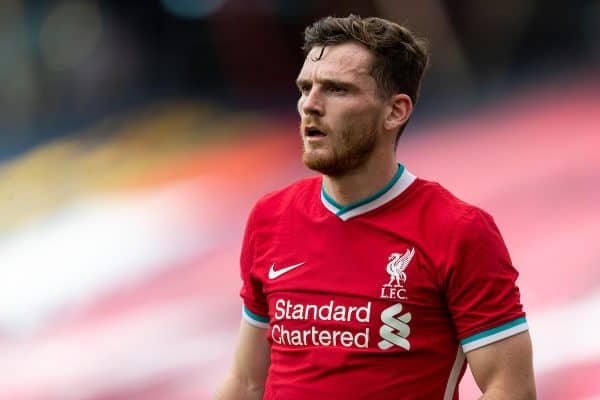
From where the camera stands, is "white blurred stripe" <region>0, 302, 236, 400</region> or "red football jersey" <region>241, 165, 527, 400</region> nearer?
"red football jersey" <region>241, 165, 527, 400</region>

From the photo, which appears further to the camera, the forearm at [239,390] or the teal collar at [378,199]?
the forearm at [239,390]

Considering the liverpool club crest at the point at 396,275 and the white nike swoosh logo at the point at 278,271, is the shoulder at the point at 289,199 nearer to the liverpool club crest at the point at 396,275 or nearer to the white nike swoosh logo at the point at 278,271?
the white nike swoosh logo at the point at 278,271

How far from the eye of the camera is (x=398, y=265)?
81.0 inches

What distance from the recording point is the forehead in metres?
2.13

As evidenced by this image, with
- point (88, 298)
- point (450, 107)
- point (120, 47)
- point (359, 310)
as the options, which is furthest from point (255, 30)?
point (359, 310)

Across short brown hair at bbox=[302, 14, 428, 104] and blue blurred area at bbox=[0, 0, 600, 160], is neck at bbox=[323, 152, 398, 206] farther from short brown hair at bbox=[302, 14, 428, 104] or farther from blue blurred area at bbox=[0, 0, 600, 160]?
blue blurred area at bbox=[0, 0, 600, 160]

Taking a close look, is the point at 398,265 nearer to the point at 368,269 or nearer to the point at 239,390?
the point at 368,269

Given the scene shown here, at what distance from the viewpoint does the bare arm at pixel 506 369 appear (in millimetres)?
1951

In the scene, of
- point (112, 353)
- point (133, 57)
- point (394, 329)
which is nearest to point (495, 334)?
point (394, 329)

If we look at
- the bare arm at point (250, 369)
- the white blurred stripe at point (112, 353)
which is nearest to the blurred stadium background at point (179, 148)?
the white blurred stripe at point (112, 353)

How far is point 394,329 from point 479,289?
0.58ft

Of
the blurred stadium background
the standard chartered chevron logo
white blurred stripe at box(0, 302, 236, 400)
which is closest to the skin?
the standard chartered chevron logo

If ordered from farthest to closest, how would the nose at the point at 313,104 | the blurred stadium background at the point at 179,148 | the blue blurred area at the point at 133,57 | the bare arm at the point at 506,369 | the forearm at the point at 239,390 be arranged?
1. the blue blurred area at the point at 133,57
2. the blurred stadium background at the point at 179,148
3. the forearm at the point at 239,390
4. the nose at the point at 313,104
5. the bare arm at the point at 506,369

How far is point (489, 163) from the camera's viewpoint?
382 cm
